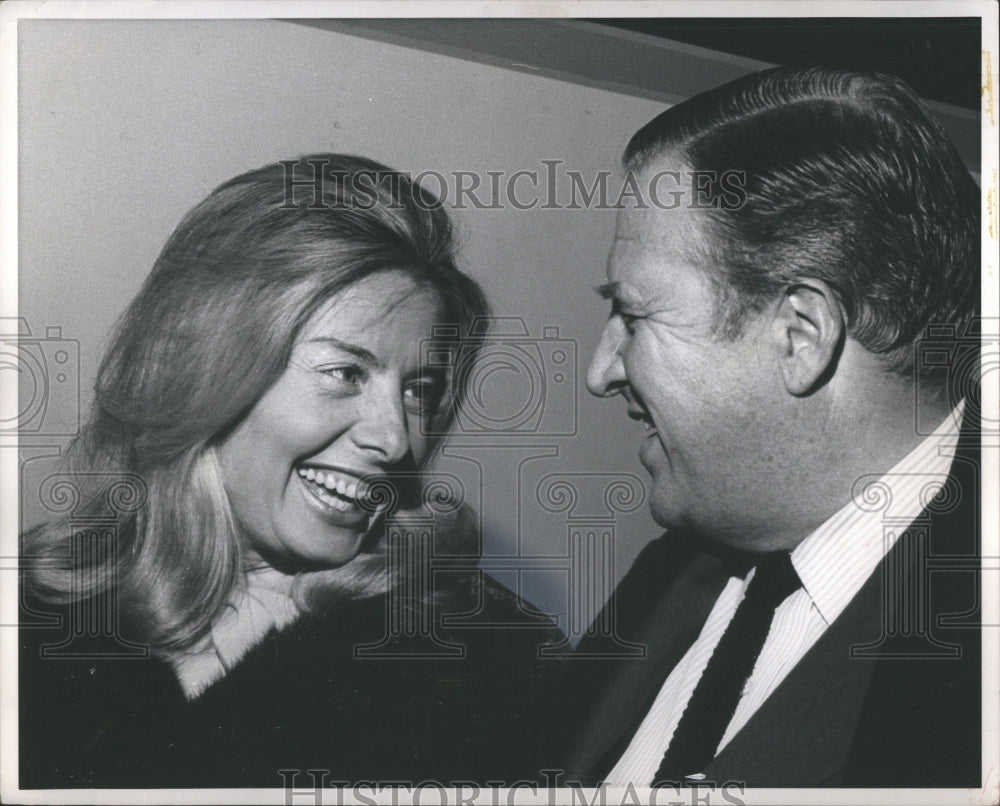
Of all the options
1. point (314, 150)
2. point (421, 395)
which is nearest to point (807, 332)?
point (421, 395)

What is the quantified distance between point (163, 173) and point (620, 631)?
4.31ft

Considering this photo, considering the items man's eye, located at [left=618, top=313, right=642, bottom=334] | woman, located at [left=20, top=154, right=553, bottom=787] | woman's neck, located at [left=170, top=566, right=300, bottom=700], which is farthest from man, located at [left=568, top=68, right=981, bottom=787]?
woman's neck, located at [left=170, top=566, right=300, bottom=700]

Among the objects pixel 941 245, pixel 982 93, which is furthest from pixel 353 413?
pixel 982 93

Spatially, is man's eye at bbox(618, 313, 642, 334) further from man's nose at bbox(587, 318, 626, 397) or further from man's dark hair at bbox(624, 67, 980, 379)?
man's dark hair at bbox(624, 67, 980, 379)

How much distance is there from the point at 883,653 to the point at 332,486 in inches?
45.4

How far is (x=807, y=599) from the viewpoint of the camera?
2238mm

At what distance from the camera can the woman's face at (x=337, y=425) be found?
2244mm

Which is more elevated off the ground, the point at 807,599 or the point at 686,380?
the point at 686,380

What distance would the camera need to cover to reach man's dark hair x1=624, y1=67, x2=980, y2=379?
220 cm

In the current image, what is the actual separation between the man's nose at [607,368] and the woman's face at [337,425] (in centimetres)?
31

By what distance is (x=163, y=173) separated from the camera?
2295mm

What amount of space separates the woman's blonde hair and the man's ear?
59 cm

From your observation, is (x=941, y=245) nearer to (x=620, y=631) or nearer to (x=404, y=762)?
(x=620, y=631)

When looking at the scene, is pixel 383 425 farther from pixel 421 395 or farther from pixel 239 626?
pixel 239 626
